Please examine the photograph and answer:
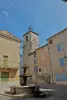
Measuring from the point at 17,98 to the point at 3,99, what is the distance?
3.36ft

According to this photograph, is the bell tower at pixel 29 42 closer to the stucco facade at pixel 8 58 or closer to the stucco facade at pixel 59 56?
the stucco facade at pixel 59 56

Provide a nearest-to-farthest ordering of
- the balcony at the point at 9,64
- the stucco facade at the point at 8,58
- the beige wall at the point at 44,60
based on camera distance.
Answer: the balcony at the point at 9,64 → the stucco facade at the point at 8,58 → the beige wall at the point at 44,60

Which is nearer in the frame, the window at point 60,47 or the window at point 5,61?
the window at point 5,61

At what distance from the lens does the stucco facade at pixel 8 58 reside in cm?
1897

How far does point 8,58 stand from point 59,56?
31.4 ft

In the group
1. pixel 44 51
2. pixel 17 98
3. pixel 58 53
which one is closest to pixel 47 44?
pixel 44 51

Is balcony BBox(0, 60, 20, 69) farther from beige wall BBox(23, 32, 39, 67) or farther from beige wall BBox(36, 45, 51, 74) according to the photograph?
beige wall BBox(23, 32, 39, 67)

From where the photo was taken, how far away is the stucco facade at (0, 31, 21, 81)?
1897 centimetres

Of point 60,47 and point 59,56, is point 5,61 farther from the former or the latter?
point 60,47

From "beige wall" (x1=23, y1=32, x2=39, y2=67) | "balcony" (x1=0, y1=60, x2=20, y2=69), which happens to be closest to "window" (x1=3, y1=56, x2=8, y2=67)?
"balcony" (x1=0, y1=60, x2=20, y2=69)

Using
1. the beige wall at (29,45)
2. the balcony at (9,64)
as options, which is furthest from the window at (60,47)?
the beige wall at (29,45)

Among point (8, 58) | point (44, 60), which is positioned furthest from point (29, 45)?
point (8, 58)

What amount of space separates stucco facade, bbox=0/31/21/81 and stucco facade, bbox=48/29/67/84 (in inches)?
306

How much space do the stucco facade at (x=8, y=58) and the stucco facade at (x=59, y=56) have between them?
7769mm
